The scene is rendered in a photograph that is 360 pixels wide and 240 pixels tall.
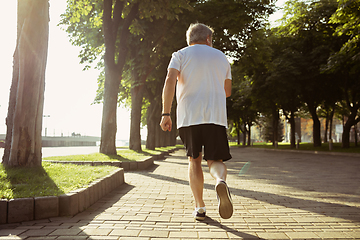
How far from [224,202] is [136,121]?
1497 centimetres

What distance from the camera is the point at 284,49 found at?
24.6 metres

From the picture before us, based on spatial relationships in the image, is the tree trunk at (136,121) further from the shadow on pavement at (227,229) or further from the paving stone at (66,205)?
the shadow on pavement at (227,229)

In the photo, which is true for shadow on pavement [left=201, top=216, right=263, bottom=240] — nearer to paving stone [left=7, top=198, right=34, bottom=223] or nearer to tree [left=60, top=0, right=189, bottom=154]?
paving stone [left=7, top=198, right=34, bottom=223]

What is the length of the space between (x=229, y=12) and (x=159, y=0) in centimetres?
615

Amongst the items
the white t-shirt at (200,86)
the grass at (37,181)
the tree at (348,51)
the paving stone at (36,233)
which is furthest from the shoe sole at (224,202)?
the tree at (348,51)

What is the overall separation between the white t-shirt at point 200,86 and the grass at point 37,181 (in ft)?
6.04

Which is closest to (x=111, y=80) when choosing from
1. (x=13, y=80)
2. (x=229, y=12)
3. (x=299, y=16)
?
(x=13, y=80)

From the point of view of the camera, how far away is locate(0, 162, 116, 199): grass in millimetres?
3943

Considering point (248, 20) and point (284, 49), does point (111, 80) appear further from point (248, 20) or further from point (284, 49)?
point (284, 49)

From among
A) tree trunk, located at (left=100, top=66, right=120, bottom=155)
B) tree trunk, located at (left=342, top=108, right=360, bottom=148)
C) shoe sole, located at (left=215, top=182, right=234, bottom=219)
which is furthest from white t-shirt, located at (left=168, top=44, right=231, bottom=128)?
tree trunk, located at (left=342, top=108, right=360, bottom=148)

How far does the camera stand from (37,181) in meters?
4.79

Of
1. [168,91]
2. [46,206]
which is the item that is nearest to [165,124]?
[168,91]

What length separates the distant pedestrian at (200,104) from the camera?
3492 mm

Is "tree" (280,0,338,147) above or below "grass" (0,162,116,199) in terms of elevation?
above
